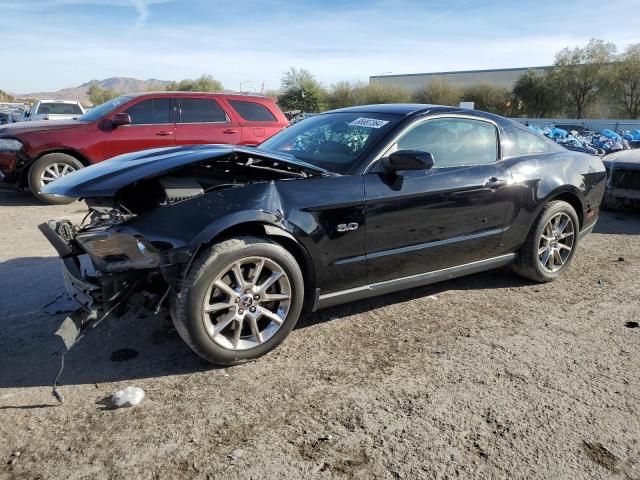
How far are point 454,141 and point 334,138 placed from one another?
99cm

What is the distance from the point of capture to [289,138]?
4398 millimetres

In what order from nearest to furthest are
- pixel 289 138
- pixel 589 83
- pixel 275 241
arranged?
1. pixel 275 241
2. pixel 289 138
3. pixel 589 83

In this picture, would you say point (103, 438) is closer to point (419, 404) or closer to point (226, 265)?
point (226, 265)

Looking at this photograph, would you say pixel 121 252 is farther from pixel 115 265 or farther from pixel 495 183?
pixel 495 183

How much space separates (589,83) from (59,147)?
5560cm

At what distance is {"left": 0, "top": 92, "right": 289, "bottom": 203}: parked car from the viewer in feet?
24.8

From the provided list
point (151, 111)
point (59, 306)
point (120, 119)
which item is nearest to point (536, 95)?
point (151, 111)

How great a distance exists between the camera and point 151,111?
27.2 ft

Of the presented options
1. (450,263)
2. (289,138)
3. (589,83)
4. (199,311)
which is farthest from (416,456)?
(589,83)

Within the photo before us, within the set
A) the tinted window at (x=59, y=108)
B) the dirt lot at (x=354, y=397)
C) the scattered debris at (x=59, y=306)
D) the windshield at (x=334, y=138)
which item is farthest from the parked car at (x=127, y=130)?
the tinted window at (x=59, y=108)

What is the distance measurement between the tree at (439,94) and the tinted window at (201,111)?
54023mm

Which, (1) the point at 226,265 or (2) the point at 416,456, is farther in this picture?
(1) the point at 226,265

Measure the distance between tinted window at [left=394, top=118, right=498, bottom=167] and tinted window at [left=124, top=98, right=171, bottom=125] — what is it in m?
5.60

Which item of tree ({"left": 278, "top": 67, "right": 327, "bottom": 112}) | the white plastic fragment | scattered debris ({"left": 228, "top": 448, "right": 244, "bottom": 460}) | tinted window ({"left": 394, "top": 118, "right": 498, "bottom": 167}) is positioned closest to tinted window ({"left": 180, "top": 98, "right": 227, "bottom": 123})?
tinted window ({"left": 394, "top": 118, "right": 498, "bottom": 167})
